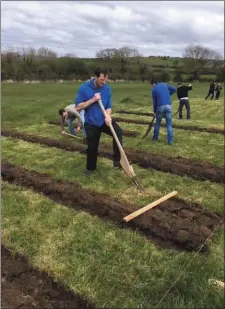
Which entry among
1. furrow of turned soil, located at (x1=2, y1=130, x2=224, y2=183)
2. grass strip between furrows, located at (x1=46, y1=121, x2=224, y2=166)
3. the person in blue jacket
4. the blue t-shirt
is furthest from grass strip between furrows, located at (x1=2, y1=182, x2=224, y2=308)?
the person in blue jacket

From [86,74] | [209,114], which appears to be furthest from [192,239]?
[86,74]

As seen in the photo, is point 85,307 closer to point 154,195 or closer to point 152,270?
point 152,270

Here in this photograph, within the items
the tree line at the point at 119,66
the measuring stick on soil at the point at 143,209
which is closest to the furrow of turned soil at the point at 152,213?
the measuring stick on soil at the point at 143,209

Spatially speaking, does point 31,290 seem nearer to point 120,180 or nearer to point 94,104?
point 120,180

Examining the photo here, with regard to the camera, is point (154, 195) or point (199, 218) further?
point (154, 195)

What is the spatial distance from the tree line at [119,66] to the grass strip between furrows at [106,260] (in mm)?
44647

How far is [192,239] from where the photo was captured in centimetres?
483

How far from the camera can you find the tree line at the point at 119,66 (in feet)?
168

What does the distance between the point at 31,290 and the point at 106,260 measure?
922 millimetres

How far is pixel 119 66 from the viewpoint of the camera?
51781 millimetres

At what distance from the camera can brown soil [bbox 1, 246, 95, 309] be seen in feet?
12.5

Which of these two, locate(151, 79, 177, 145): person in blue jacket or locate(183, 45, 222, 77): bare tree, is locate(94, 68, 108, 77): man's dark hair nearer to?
locate(151, 79, 177, 145): person in blue jacket

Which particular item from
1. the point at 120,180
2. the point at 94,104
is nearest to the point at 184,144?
the point at 120,180

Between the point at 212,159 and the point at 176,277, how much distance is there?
5.36 m
